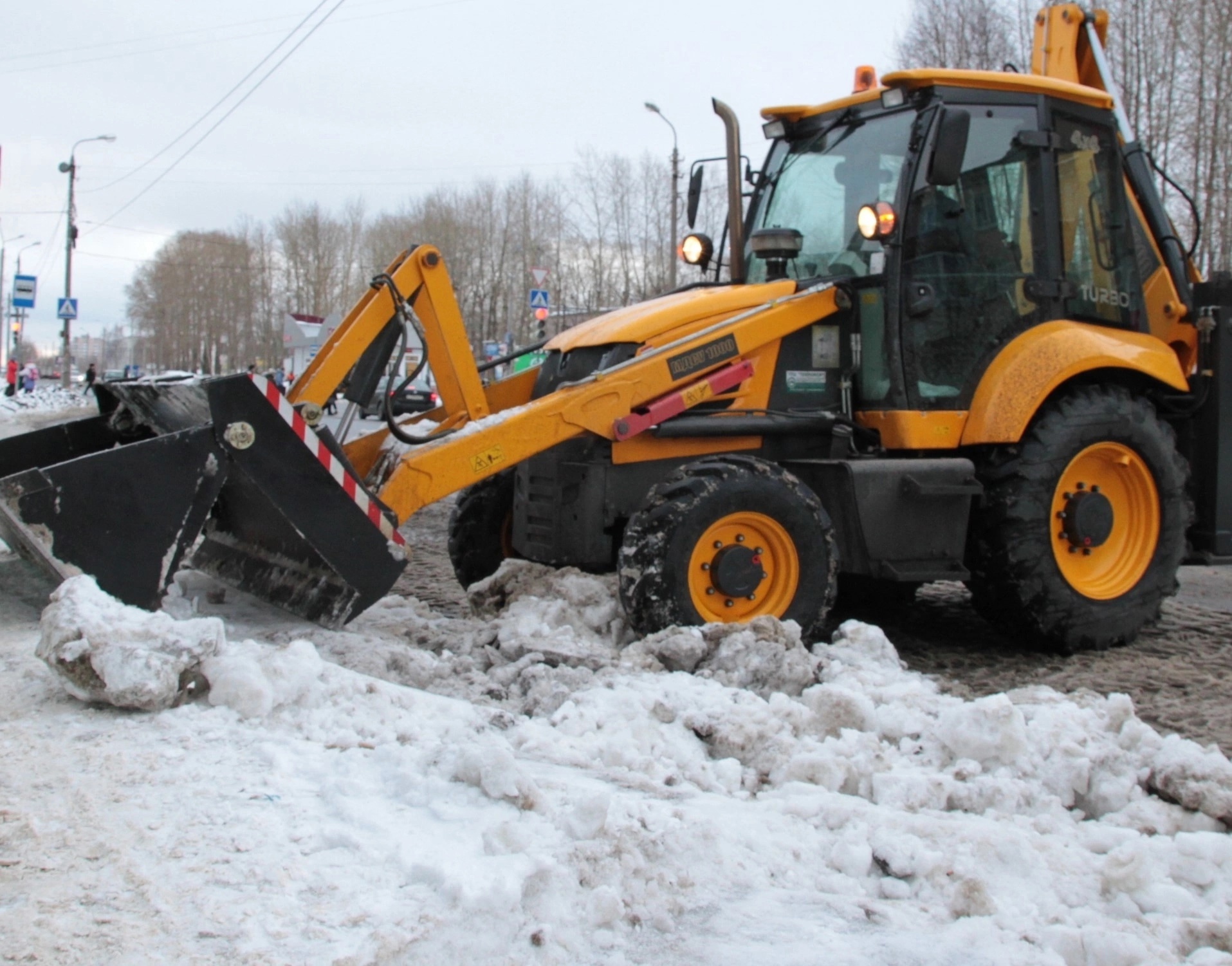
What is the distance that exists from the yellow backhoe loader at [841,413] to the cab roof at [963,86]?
17mm

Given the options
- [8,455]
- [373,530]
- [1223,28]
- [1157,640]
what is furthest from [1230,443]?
[1223,28]

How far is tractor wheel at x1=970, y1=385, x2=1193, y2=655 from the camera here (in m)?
5.61

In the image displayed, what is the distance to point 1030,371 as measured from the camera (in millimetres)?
5680

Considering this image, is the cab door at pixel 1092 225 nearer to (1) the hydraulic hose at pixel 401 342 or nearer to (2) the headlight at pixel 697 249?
(2) the headlight at pixel 697 249

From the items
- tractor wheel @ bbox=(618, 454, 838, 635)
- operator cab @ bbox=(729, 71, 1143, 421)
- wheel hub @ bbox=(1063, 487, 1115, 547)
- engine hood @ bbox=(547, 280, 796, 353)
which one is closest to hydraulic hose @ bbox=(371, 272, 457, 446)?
engine hood @ bbox=(547, 280, 796, 353)

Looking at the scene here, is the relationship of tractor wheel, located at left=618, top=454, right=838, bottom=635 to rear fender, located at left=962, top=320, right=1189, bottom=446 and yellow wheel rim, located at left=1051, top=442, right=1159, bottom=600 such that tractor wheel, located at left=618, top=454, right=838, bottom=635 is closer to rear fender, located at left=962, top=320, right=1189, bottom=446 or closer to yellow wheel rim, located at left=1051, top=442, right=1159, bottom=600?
rear fender, located at left=962, top=320, right=1189, bottom=446

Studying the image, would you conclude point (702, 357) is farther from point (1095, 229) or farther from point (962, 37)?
point (962, 37)

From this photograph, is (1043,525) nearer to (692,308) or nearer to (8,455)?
(692,308)

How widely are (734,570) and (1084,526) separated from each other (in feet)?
6.36

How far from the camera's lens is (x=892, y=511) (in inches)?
216

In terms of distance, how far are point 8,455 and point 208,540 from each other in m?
0.93

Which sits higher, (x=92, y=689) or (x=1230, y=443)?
(x=1230, y=443)

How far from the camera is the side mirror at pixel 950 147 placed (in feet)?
17.4

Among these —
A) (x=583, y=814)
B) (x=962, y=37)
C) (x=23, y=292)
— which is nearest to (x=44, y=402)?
(x=23, y=292)
